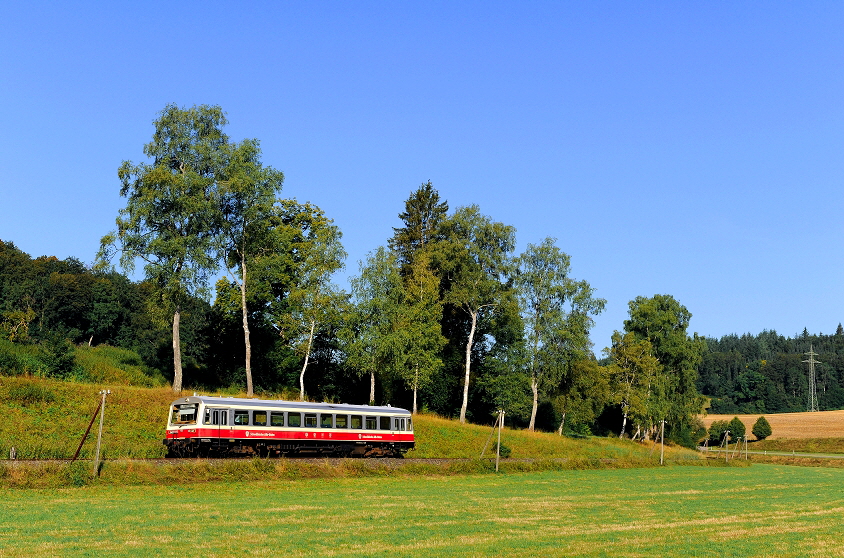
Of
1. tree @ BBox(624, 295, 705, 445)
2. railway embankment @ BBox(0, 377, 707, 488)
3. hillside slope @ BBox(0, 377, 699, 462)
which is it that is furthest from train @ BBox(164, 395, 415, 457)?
tree @ BBox(624, 295, 705, 445)

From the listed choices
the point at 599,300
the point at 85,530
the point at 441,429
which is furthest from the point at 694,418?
the point at 85,530

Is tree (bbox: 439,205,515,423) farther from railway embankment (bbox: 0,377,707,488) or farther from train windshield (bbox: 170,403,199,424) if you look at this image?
train windshield (bbox: 170,403,199,424)

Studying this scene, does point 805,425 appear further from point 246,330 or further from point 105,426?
point 105,426

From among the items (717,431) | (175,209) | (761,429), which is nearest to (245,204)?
(175,209)

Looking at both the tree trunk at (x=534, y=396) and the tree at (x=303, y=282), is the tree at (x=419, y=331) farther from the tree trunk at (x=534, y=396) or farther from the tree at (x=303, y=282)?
the tree trunk at (x=534, y=396)

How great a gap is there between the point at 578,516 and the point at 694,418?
309 ft

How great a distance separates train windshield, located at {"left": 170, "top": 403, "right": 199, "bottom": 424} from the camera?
41250 millimetres

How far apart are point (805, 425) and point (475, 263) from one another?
96.7m

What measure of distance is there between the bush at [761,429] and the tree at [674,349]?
40485mm

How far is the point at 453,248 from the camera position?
76.6 m

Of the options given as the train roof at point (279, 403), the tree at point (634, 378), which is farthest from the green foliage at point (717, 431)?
the train roof at point (279, 403)

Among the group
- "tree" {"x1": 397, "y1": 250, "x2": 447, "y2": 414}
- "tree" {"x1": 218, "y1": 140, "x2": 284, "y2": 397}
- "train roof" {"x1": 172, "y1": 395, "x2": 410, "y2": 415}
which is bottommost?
"train roof" {"x1": 172, "y1": 395, "x2": 410, "y2": 415}

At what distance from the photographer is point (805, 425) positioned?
14462cm

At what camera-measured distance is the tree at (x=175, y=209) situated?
56.1 meters
